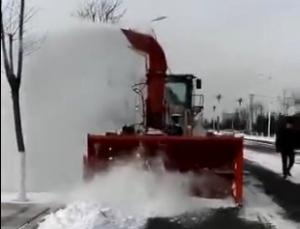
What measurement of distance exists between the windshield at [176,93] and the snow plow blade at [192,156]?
10.1 feet

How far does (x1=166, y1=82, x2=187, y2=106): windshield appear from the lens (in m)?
15.9

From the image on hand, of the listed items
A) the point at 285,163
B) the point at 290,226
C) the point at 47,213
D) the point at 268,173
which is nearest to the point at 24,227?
the point at 47,213

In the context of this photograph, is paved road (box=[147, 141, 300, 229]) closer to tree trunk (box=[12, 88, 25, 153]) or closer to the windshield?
the windshield

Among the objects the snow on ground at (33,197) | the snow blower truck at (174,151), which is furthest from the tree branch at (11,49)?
the snow on ground at (33,197)

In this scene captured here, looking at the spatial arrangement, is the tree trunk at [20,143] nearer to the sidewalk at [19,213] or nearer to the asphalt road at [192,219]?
the sidewalk at [19,213]

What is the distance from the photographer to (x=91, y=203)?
1187 centimetres

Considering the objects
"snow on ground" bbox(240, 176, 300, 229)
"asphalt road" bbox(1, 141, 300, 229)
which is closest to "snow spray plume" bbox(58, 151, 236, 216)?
"snow on ground" bbox(240, 176, 300, 229)

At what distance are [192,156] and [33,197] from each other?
3.10m

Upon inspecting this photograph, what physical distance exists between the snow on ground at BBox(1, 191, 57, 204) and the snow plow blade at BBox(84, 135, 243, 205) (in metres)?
0.87

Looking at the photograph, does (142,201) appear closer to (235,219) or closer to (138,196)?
(138,196)

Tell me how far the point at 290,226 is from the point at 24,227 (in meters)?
3.99

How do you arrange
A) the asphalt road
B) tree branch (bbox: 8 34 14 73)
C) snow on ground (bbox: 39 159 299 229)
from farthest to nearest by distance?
tree branch (bbox: 8 34 14 73)
snow on ground (bbox: 39 159 299 229)
the asphalt road

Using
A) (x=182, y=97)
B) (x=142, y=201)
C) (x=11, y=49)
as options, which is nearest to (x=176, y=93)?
(x=182, y=97)

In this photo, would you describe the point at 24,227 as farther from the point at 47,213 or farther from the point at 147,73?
the point at 147,73
